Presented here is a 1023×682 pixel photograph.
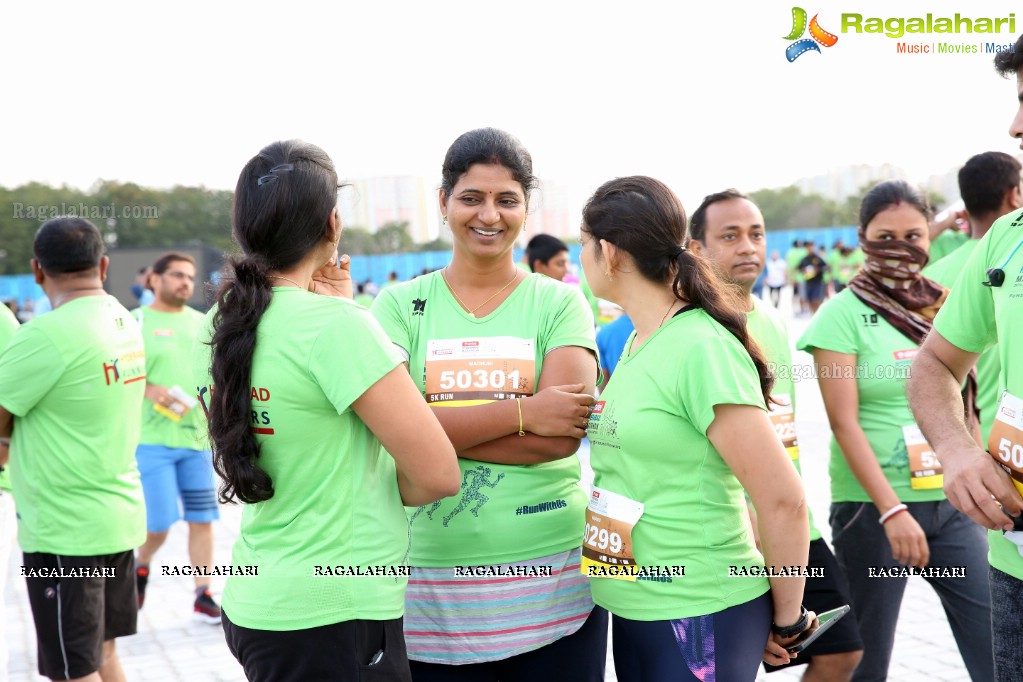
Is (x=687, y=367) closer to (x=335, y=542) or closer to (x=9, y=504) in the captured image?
(x=335, y=542)

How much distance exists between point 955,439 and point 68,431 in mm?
3183

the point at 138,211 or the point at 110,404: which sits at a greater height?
the point at 138,211

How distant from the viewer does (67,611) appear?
353 centimetres

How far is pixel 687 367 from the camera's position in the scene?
2.15 meters

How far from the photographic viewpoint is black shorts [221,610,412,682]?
1979 millimetres

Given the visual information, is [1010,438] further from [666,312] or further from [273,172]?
[273,172]

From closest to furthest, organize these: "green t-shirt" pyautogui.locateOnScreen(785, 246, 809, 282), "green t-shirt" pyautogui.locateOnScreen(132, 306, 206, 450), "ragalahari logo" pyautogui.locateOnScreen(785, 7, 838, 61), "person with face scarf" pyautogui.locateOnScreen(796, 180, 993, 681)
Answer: "person with face scarf" pyautogui.locateOnScreen(796, 180, 993, 681), "green t-shirt" pyautogui.locateOnScreen(132, 306, 206, 450), "ragalahari logo" pyautogui.locateOnScreen(785, 7, 838, 61), "green t-shirt" pyautogui.locateOnScreen(785, 246, 809, 282)

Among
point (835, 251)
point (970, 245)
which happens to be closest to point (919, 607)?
point (970, 245)

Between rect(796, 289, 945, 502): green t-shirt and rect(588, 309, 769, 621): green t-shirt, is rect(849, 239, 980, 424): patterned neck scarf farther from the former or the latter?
rect(588, 309, 769, 621): green t-shirt

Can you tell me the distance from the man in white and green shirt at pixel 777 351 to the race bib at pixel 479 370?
0.79m

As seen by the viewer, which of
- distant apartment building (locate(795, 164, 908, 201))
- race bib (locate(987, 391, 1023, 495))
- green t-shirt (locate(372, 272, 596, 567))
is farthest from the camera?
distant apartment building (locate(795, 164, 908, 201))

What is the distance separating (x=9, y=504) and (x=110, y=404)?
108 cm

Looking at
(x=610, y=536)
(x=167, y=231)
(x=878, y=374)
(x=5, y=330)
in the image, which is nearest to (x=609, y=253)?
(x=610, y=536)

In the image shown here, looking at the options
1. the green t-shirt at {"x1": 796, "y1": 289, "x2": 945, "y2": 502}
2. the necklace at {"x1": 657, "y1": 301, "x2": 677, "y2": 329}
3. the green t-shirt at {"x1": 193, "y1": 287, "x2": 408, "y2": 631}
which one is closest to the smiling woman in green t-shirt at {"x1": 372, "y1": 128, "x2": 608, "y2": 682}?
the necklace at {"x1": 657, "y1": 301, "x2": 677, "y2": 329}
